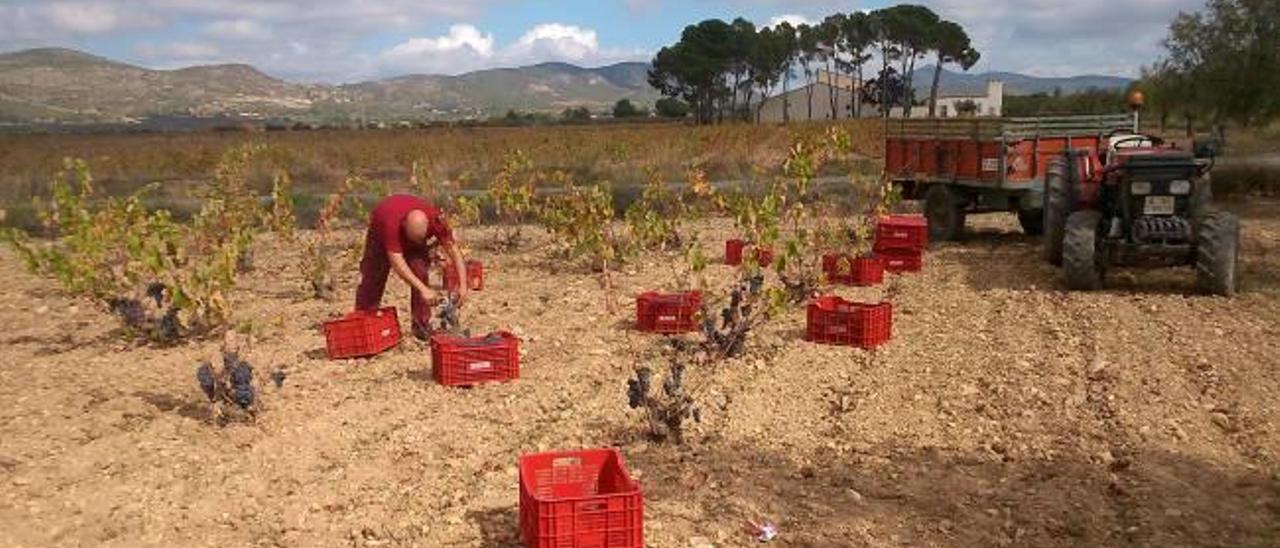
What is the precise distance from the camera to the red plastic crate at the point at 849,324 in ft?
23.9

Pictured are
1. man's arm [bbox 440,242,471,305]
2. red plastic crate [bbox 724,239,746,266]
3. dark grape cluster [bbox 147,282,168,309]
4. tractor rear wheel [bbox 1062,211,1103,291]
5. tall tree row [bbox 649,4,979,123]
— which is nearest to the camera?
man's arm [bbox 440,242,471,305]

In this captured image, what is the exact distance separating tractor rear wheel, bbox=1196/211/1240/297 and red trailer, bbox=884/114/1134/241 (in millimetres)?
1768

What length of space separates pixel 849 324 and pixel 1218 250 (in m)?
3.40

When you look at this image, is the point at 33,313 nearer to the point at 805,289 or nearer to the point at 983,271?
the point at 805,289

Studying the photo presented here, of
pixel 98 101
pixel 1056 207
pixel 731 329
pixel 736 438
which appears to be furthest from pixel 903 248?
pixel 98 101

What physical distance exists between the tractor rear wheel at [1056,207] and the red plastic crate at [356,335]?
5923 millimetres

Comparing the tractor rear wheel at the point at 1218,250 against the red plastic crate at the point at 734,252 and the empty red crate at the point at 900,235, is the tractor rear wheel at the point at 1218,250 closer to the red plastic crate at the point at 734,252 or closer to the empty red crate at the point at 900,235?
the empty red crate at the point at 900,235

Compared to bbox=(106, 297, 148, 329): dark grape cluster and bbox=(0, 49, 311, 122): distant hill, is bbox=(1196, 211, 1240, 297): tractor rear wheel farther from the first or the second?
bbox=(0, 49, 311, 122): distant hill

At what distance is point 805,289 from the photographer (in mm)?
8508

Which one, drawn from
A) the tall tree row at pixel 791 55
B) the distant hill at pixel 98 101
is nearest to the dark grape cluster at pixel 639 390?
the tall tree row at pixel 791 55

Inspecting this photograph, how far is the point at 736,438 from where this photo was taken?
18.1 ft

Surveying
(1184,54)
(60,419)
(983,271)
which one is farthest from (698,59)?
(60,419)

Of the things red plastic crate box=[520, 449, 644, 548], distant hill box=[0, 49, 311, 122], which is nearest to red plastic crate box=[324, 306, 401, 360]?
red plastic crate box=[520, 449, 644, 548]

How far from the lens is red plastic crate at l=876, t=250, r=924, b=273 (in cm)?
1055
